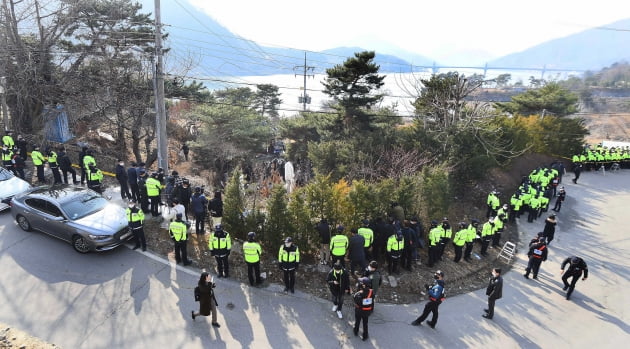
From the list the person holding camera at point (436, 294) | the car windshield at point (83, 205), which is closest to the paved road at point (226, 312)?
the person holding camera at point (436, 294)

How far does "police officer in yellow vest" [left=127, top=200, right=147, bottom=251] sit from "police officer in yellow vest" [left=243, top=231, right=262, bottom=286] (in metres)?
3.19

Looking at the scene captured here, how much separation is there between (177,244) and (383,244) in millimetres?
5838

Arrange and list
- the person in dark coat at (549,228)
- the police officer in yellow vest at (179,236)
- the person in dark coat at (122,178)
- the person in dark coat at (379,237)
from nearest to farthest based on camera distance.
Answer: the police officer in yellow vest at (179,236) < the person in dark coat at (379,237) < the person in dark coat at (122,178) < the person in dark coat at (549,228)

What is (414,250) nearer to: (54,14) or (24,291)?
(24,291)

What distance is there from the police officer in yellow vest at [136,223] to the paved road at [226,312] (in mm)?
308

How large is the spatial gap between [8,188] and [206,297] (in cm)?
942

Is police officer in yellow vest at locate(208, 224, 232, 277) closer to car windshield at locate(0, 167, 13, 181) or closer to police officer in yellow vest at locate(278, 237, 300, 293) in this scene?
police officer in yellow vest at locate(278, 237, 300, 293)

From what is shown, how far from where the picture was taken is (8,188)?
1158cm

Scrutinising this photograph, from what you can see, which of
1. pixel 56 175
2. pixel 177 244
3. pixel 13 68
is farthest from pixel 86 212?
pixel 13 68

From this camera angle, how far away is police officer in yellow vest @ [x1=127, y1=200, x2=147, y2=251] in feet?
30.2

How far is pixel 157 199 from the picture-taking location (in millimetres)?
11383

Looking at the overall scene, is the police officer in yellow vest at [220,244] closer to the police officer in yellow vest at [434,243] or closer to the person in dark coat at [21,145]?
the police officer in yellow vest at [434,243]

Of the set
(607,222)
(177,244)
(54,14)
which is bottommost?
(607,222)

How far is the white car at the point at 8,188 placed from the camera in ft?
36.9
